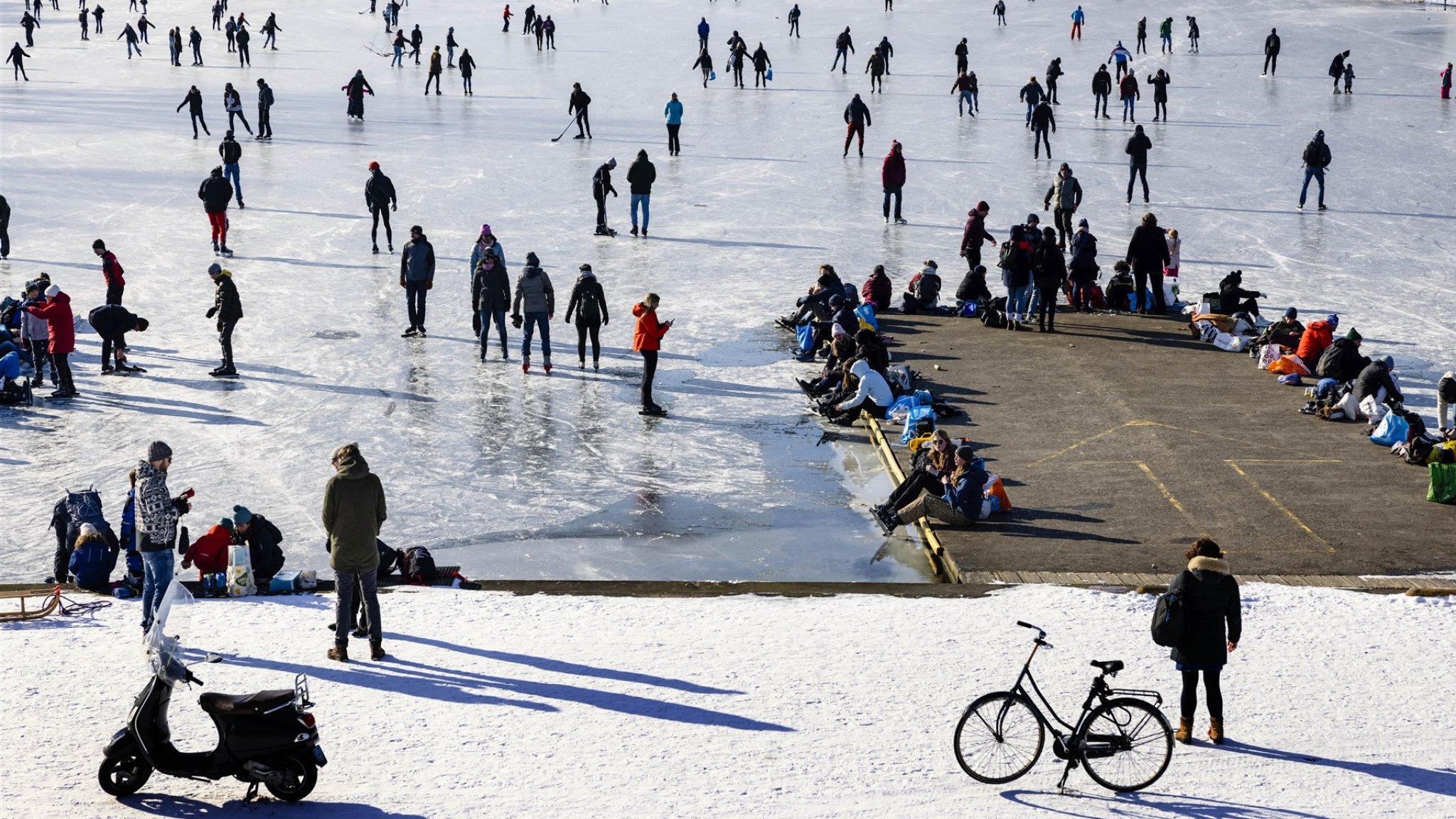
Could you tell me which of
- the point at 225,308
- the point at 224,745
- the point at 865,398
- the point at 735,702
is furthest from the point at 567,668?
the point at 225,308

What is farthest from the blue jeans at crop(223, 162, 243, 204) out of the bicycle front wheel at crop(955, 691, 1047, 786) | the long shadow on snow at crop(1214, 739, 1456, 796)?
the long shadow on snow at crop(1214, 739, 1456, 796)

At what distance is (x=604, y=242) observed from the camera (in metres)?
22.5

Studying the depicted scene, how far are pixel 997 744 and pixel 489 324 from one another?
10820 mm

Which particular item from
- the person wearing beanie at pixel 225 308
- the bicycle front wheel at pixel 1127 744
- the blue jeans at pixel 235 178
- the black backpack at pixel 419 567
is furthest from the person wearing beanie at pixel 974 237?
the bicycle front wheel at pixel 1127 744

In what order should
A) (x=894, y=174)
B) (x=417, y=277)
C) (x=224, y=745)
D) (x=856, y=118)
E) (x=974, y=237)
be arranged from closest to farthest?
(x=224, y=745) < (x=417, y=277) < (x=974, y=237) < (x=894, y=174) < (x=856, y=118)

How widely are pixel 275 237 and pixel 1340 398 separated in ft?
50.0

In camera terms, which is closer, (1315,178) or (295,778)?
(295,778)

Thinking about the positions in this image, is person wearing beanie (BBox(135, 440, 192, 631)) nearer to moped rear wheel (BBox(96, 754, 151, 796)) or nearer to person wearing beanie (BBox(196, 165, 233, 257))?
moped rear wheel (BBox(96, 754, 151, 796))

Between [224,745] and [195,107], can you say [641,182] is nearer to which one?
[195,107]

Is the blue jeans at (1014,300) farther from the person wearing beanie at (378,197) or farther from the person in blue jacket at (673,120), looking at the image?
the person in blue jacket at (673,120)

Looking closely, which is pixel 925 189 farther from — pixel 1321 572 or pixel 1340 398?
pixel 1321 572

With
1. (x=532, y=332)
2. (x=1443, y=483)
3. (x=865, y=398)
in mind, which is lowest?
(x=1443, y=483)

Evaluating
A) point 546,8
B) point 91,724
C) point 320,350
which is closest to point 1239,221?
point 320,350

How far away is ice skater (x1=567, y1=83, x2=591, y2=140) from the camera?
101 ft
